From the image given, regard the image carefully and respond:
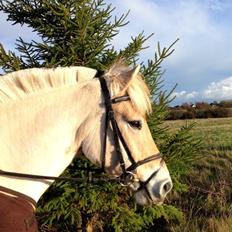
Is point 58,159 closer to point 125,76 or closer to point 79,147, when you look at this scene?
point 79,147

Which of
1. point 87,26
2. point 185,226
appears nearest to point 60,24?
point 87,26

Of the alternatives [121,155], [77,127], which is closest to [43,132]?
[77,127]

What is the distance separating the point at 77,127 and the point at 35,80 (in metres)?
0.44

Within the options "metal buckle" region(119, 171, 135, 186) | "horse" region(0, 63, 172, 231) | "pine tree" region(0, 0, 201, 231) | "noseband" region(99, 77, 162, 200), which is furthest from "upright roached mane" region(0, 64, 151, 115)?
"pine tree" region(0, 0, 201, 231)

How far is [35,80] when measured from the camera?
329cm

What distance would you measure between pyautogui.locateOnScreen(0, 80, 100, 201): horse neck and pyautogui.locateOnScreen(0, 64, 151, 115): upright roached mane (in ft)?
0.18

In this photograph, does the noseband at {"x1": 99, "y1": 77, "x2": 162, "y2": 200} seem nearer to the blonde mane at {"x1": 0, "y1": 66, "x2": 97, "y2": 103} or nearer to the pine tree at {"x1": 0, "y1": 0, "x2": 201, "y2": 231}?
the blonde mane at {"x1": 0, "y1": 66, "x2": 97, "y2": 103}

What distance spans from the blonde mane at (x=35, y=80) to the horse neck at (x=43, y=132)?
52mm

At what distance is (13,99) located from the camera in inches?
126

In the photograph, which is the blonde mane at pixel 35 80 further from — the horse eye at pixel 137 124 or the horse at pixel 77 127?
the horse eye at pixel 137 124

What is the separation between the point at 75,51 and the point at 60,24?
18.8 inches

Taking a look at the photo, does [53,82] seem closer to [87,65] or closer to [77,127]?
[77,127]

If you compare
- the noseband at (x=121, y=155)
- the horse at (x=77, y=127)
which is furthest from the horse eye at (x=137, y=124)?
the noseband at (x=121, y=155)

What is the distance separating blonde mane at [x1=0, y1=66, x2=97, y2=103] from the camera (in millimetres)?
3186
